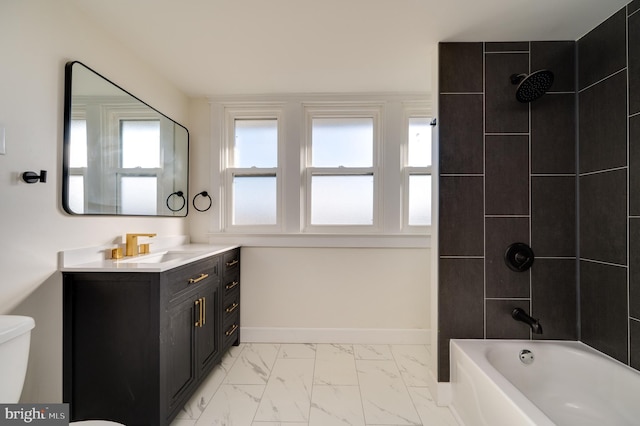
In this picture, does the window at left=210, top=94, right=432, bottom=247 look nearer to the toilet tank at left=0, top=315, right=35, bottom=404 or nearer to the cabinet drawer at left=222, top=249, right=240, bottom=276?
the cabinet drawer at left=222, top=249, right=240, bottom=276

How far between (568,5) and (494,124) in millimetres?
651

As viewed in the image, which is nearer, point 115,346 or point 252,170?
point 115,346

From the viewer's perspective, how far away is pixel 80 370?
133 centimetres

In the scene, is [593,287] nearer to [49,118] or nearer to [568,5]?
[568,5]

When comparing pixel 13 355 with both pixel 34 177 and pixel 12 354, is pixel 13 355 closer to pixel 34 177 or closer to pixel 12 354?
pixel 12 354

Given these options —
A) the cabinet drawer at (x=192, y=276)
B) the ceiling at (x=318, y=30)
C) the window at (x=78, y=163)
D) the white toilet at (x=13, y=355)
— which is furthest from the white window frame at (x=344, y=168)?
→ the white toilet at (x=13, y=355)

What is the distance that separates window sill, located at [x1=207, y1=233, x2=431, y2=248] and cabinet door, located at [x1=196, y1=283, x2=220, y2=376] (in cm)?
61

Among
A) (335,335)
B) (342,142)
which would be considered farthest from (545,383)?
Answer: (342,142)

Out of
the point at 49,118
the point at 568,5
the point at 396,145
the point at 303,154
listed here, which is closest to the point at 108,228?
the point at 49,118

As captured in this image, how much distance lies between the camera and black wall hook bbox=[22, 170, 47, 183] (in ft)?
3.93

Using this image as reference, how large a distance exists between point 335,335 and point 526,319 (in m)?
1.50

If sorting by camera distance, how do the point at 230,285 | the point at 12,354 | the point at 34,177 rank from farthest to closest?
the point at 230,285
the point at 34,177
the point at 12,354

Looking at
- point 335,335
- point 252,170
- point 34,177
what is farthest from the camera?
point 252,170

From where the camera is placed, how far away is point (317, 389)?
1.82 metres
